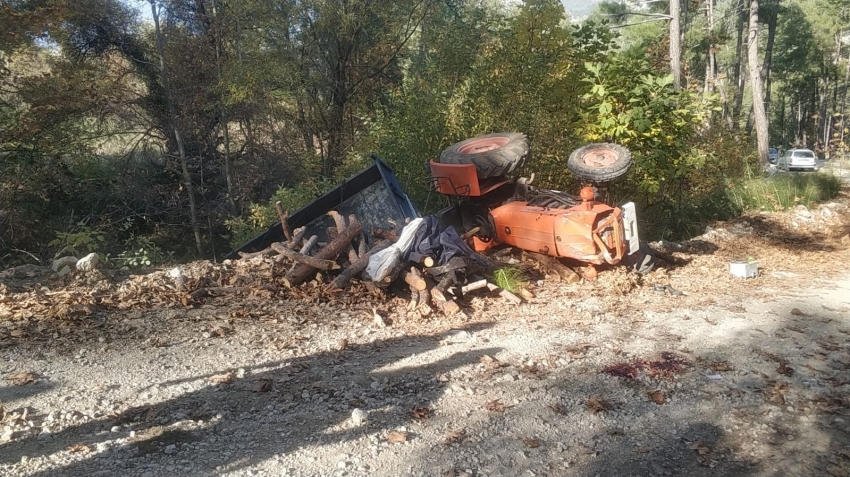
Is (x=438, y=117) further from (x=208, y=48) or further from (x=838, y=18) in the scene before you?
(x=838, y=18)

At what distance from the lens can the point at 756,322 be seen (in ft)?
18.6

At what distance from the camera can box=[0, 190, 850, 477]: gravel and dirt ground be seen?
3.44m

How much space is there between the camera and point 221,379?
4.55m

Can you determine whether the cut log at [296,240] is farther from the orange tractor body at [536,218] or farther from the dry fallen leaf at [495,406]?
the dry fallen leaf at [495,406]

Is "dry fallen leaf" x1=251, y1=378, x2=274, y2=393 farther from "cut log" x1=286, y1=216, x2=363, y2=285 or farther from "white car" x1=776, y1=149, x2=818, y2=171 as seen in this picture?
"white car" x1=776, y1=149, x2=818, y2=171

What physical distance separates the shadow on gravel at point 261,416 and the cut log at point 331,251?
169cm

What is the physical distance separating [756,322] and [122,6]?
15167mm

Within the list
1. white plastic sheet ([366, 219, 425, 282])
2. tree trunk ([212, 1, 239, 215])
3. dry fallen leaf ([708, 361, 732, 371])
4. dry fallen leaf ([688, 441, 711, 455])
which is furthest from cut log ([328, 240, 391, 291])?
tree trunk ([212, 1, 239, 215])

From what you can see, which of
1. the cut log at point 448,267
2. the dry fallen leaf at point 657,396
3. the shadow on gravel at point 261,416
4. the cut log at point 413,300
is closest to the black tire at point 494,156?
the cut log at point 448,267

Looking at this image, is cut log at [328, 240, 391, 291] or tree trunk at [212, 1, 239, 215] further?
tree trunk at [212, 1, 239, 215]

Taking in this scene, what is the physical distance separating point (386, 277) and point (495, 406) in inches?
104

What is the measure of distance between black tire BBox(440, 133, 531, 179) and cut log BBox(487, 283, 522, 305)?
182cm

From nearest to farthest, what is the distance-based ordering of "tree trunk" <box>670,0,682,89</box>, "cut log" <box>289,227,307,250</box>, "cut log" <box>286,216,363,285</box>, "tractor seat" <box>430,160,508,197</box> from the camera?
"cut log" <box>286,216,363,285</box>, "cut log" <box>289,227,307,250</box>, "tractor seat" <box>430,160,508,197</box>, "tree trunk" <box>670,0,682,89</box>

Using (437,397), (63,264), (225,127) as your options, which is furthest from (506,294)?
(225,127)
